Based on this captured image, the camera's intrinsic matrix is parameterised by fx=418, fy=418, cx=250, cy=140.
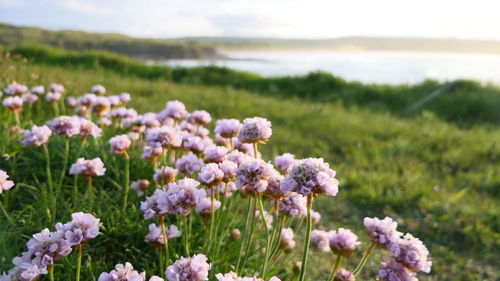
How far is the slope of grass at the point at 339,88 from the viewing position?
9680mm

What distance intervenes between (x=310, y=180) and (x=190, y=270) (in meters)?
0.56

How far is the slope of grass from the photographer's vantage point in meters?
9.68

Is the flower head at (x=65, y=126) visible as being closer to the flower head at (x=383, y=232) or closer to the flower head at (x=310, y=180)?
the flower head at (x=310, y=180)

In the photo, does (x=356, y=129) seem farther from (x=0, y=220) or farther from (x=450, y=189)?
(x=0, y=220)

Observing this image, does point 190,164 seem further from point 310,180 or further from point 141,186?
point 310,180

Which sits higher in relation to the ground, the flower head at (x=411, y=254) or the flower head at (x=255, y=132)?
the flower head at (x=255, y=132)

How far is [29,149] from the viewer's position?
11.5 ft

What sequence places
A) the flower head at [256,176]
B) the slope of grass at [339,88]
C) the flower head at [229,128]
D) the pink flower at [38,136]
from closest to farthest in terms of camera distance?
the flower head at [256,176] < the flower head at [229,128] < the pink flower at [38,136] < the slope of grass at [339,88]

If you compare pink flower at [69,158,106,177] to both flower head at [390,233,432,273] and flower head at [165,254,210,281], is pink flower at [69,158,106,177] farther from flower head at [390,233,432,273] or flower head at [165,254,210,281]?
flower head at [390,233,432,273]

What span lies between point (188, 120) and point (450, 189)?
344 cm

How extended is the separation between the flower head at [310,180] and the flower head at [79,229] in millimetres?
778

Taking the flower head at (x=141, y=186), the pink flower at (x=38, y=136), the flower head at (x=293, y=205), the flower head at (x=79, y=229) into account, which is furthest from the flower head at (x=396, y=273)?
the pink flower at (x=38, y=136)

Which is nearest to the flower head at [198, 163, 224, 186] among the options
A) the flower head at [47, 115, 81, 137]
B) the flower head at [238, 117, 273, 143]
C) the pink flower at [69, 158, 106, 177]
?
the flower head at [238, 117, 273, 143]

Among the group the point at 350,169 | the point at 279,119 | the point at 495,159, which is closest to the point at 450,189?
the point at 350,169
